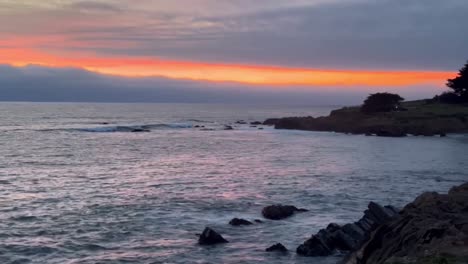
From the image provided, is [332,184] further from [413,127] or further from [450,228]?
[413,127]

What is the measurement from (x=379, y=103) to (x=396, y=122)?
54.8 ft

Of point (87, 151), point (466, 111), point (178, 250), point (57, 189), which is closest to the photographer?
point (178, 250)

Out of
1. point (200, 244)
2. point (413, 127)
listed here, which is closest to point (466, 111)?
point (413, 127)

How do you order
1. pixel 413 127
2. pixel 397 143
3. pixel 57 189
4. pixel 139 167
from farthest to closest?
pixel 413 127, pixel 397 143, pixel 139 167, pixel 57 189

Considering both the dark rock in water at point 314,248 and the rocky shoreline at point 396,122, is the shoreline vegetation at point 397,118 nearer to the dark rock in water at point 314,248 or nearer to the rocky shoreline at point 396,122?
the rocky shoreline at point 396,122

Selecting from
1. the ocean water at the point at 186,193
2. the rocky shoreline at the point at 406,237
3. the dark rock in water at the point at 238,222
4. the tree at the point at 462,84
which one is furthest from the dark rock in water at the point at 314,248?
the tree at the point at 462,84

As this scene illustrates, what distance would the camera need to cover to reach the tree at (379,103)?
433ft

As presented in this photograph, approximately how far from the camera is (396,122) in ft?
381

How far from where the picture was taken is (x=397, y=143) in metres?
92.3

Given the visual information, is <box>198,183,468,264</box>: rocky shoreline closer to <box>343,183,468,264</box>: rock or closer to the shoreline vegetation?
<box>343,183,468,264</box>: rock

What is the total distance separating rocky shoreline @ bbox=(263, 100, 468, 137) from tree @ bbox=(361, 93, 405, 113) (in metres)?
2.17

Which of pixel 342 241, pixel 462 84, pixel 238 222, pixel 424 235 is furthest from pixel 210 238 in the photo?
pixel 462 84

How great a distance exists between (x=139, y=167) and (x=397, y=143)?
154ft

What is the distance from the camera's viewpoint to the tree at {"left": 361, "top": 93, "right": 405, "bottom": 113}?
131875 mm
